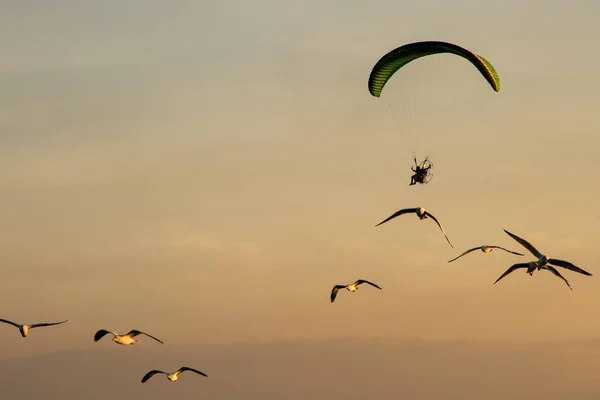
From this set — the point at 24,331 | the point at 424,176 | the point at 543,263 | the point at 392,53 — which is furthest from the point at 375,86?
the point at 24,331

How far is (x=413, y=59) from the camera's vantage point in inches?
4914

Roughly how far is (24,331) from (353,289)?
2842 centimetres

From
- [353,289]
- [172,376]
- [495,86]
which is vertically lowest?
[172,376]

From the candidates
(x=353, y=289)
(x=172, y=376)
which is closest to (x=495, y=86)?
(x=353, y=289)

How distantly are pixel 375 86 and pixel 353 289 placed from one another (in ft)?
61.9

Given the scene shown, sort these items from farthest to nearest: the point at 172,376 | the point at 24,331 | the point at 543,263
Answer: the point at 172,376 < the point at 24,331 < the point at 543,263

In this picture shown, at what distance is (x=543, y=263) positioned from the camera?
350ft

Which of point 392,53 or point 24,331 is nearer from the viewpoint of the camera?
point 24,331

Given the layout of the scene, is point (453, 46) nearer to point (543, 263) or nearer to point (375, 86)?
point (375, 86)

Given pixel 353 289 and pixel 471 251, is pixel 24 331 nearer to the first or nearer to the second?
pixel 353 289

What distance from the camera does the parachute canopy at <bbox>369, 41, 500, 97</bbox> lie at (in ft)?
387

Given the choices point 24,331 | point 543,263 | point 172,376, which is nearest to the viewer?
point 543,263

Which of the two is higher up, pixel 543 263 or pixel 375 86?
pixel 375 86

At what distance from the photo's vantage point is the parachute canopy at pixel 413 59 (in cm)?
11794
